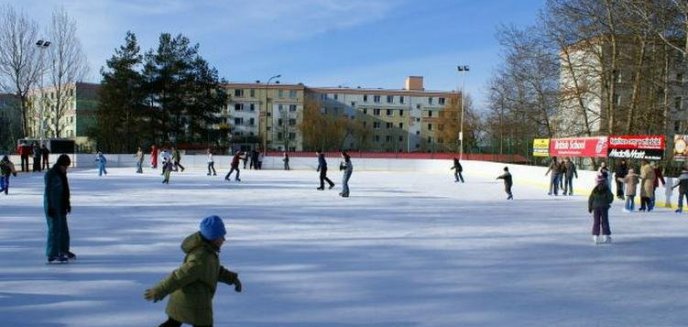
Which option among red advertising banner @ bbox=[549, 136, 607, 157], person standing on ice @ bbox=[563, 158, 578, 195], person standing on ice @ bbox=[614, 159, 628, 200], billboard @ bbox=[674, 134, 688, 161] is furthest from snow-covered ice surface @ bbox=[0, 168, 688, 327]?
red advertising banner @ bbox=[549, 136, 607, 157]

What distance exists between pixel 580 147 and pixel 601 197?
14683 mm

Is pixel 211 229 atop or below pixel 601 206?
atop

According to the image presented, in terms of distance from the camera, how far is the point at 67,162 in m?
6.57

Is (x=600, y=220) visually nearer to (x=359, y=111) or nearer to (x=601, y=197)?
(x=601, y=197)

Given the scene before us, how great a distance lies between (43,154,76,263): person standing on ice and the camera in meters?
6.46

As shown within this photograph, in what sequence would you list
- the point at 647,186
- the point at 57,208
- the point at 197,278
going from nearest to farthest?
1. the point at 197,278
2. the point at 57,208
3. the point at 647,186

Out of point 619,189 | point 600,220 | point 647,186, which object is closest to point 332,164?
point 619,189

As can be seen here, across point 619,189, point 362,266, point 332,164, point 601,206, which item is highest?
point 601,206

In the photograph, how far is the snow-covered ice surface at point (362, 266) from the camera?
→ 4863mm

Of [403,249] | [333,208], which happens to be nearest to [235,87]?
[333,208]

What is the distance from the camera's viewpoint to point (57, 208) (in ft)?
21.3

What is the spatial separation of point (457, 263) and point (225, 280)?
168 inches

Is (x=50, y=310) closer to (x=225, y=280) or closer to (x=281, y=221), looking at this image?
(x=225, y=280)

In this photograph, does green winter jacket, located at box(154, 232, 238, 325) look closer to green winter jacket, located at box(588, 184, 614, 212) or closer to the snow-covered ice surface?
the snow-covered ice surface
